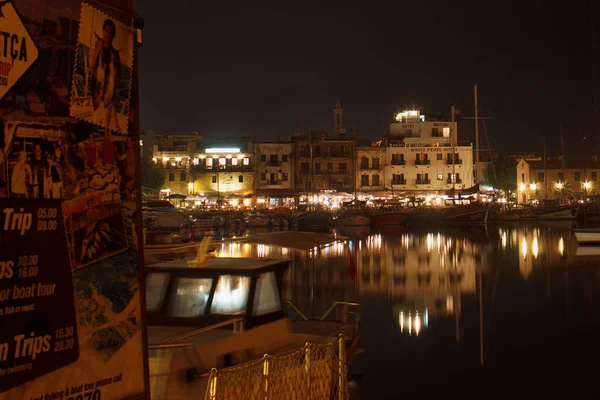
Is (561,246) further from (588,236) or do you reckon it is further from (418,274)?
(418,274)

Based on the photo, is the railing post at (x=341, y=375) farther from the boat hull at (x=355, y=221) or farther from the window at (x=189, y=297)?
the boat hull at (x=355, y=221)

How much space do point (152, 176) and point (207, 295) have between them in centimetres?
5836

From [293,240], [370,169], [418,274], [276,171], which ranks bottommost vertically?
[418,274]

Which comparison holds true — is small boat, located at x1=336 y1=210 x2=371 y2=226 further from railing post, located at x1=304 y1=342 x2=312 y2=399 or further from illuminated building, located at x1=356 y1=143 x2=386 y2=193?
railing post, located at x1=304 y1=342 x2=312 y2=399

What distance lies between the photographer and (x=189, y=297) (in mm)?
7281

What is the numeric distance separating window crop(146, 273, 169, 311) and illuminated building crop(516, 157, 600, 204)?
76.5 meters

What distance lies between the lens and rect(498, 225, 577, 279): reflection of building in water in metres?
28.7

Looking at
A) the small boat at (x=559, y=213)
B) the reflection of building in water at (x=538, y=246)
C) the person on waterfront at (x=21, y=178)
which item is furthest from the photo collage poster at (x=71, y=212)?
the small boat at (x=559, y=213)

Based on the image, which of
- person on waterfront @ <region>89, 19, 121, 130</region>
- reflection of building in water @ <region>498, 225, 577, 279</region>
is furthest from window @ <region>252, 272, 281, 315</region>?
reflection of building in water @ <region>498, 225, 577, 279</region>

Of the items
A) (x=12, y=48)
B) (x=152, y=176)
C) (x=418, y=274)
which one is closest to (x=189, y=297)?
(x=12, y=48)

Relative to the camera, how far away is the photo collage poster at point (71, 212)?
109 inches

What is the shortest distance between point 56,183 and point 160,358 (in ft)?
9.65

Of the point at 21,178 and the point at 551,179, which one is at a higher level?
the point at 551,179

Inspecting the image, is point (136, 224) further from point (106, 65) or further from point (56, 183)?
point (106, 65)
